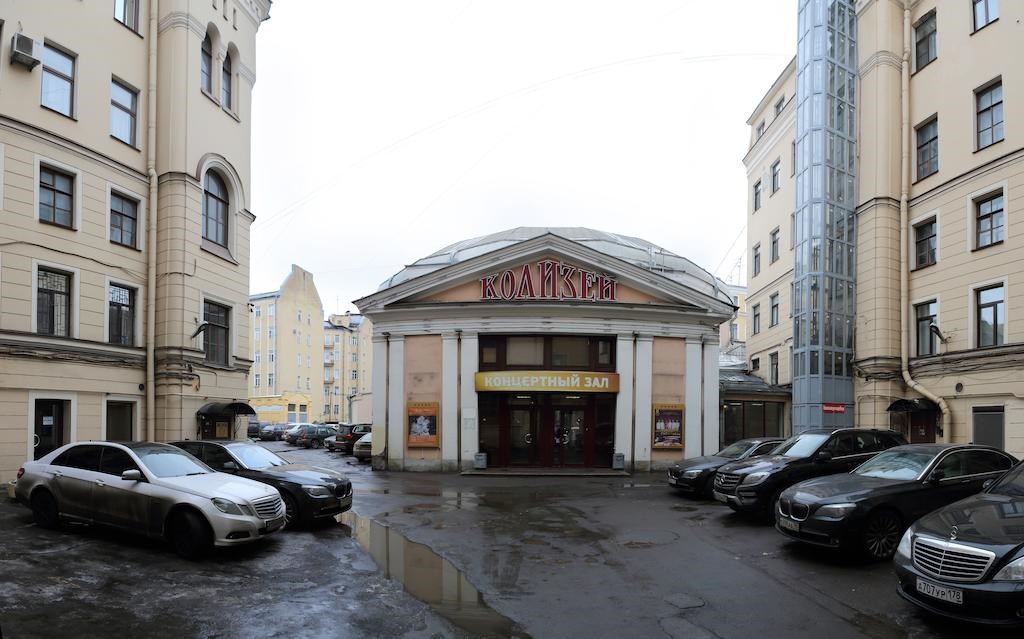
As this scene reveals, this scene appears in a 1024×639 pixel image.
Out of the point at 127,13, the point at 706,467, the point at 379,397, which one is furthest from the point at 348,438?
the point at 706,467

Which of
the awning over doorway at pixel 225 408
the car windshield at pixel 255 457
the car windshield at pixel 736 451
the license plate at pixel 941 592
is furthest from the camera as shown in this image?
the awning over doorway at pixel 225 408

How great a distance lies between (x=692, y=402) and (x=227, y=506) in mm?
18051

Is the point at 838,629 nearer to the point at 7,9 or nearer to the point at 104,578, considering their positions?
the point at 104,578

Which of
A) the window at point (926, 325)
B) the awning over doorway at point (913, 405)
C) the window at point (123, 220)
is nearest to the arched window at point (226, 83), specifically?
the window at point (123, 220)

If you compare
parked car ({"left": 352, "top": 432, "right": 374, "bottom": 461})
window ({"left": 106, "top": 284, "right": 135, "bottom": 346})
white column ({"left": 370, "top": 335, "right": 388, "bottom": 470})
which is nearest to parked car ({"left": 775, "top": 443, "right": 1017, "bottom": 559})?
white column ({"left": 370, "top": 335, "right": 388, "bottom": 470})

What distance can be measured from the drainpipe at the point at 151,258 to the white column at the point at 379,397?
7132 mm

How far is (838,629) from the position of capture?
6.75 meters

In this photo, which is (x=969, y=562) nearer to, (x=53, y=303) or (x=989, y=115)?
(x=989, y=115)

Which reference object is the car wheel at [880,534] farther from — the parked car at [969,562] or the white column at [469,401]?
the white column at [469,401]

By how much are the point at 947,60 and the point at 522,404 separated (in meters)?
17.2

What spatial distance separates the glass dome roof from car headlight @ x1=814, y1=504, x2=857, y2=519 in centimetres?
2109

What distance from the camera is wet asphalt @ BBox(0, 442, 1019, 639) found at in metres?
6.74

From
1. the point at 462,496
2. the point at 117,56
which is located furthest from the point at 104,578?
the point at 117,56

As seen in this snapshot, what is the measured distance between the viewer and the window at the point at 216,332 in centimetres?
2156
